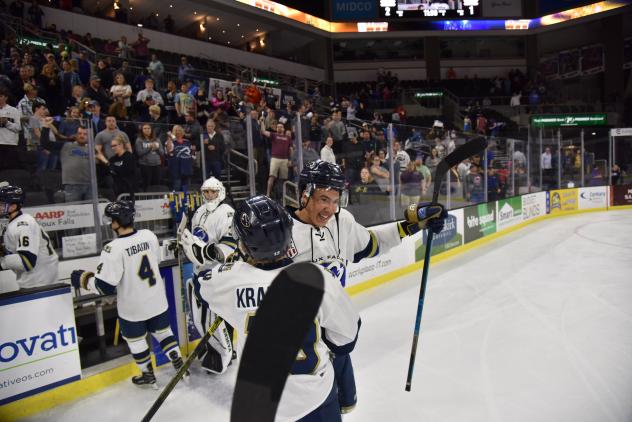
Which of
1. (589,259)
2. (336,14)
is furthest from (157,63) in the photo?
(336,14)

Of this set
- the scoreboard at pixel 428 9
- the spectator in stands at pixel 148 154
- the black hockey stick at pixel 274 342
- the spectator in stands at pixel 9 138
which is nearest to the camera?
the black hockey stick at pixel 274 342

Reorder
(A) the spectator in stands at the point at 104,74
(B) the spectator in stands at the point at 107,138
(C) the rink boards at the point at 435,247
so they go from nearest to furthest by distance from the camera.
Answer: (C) the rink boards at the point at 435,247
(B) the spectator in stands at the point at 107,138
(A) the spectator in stands at the point at 104,74

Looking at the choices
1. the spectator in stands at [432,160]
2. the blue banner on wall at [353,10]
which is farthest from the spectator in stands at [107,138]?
the blue banner on wall at [353,10]

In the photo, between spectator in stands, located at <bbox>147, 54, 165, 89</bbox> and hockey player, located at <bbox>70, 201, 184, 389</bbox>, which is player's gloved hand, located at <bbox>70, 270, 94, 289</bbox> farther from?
spectator in stands, located at <bbox>147, 54, 165, 89</bbox>

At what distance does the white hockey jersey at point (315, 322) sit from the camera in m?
1.46

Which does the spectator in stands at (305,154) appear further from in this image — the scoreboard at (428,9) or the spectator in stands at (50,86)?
the scoreboard at (428,9)

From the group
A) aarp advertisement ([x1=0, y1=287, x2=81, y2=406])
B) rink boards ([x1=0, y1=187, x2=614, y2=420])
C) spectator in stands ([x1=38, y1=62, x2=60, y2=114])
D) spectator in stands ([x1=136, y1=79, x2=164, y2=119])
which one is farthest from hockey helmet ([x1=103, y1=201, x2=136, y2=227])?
spectator in stands ([x1=136, y1=79, x2=164, y2=119])

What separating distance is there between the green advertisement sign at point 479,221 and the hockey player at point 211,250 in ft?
17.8

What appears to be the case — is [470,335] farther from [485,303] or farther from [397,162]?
[397,162]

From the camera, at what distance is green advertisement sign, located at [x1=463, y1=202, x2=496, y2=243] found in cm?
843

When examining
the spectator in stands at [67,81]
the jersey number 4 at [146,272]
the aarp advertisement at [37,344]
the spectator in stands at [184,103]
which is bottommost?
the aarp advertisement at [37,344]

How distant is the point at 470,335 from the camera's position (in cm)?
425

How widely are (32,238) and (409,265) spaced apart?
467 cm

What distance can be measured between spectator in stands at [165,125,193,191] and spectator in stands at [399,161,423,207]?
10.6ft
